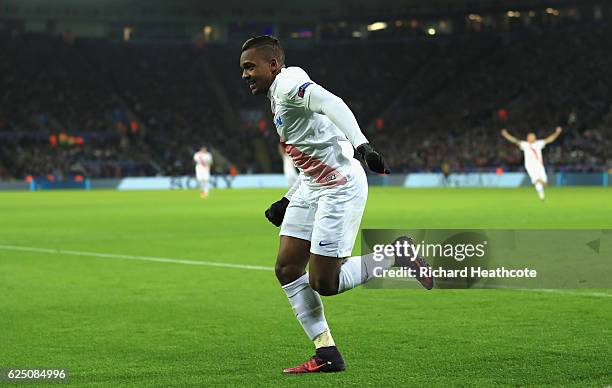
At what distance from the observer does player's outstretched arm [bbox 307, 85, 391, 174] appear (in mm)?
5590

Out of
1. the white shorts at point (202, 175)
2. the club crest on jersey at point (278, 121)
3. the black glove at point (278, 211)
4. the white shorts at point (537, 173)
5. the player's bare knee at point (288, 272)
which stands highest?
the club crest on jersey at point (278, 121)

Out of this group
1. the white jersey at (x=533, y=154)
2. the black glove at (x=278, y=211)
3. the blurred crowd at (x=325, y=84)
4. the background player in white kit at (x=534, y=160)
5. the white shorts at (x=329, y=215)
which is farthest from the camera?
the blurred crowd at (x=325, y=84)

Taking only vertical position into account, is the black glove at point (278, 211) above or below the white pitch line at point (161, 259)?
above

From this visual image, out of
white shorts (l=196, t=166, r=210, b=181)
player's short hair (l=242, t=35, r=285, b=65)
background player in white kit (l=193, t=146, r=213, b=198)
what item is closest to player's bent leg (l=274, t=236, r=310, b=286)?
player's short hair (l=242, t=35, r=285, b=65)

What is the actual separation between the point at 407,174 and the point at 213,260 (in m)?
43.9

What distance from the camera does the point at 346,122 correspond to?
5.80 meters

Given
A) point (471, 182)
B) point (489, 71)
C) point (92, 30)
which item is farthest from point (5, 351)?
point (92, 30)

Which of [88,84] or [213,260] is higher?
[88,84]

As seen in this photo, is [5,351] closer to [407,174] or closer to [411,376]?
[411,376]

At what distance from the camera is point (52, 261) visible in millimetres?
14438

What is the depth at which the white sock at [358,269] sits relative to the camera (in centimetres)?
656

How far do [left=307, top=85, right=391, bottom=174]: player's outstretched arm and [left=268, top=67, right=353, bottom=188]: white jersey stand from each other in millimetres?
326

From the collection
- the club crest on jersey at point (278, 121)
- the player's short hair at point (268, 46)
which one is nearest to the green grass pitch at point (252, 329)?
the club crest on jersey at point (278, 121)

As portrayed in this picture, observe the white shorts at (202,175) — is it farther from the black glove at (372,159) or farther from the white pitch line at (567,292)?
the black glove at (372,159)
